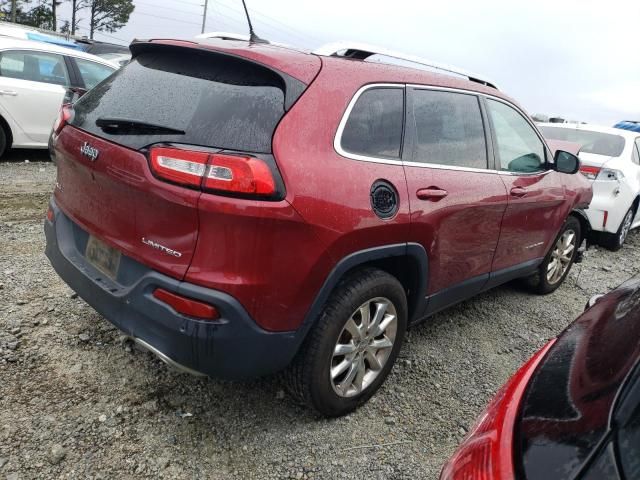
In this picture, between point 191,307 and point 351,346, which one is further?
point 351,346

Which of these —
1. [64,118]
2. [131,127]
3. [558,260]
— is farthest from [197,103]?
[558,260]

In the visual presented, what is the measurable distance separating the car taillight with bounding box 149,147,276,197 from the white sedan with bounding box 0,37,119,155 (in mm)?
5306

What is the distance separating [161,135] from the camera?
6.74ft

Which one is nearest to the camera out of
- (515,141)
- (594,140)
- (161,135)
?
(161,135)

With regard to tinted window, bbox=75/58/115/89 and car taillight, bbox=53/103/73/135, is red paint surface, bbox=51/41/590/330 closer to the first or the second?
car taillight, bbox=53/103/73/135

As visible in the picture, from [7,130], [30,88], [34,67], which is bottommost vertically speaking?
[7,130]

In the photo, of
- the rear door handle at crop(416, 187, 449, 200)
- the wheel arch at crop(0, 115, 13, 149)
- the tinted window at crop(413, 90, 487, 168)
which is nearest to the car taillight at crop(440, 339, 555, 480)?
the rear door handle at crop(416, 187, 449, 200)

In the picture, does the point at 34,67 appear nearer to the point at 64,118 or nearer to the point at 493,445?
the point at 64,118

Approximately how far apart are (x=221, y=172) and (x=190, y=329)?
620 mm

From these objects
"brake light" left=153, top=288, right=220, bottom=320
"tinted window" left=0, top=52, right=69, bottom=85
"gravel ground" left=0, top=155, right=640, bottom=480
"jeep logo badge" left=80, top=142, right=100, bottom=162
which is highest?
"jeep logo badge" left=80, top=142, right=100, bottom=162

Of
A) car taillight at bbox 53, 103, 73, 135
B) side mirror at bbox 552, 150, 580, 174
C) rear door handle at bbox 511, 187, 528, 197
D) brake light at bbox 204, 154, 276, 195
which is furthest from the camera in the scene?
side mirror at bbox 552, 150, 580, 174

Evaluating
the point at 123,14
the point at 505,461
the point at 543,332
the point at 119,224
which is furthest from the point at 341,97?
the point at 123,14

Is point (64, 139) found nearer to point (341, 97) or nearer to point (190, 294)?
point (190, 294)

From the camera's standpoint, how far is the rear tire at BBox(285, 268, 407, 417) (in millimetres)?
2297
